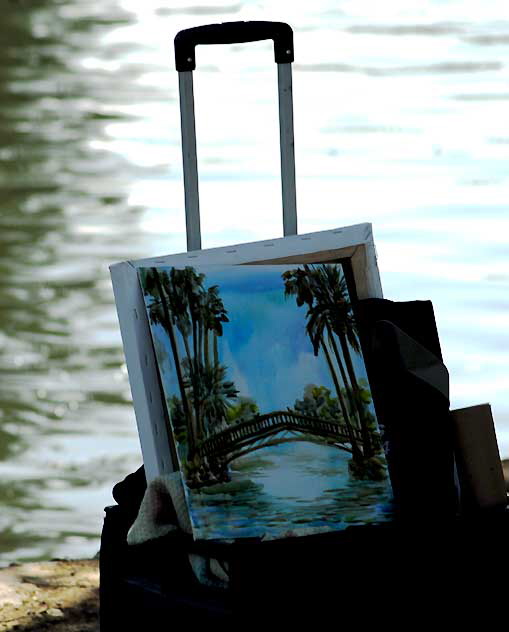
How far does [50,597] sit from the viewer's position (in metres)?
2.37

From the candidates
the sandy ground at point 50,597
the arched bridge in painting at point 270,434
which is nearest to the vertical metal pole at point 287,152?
the arched bridge in painting at point 270,434

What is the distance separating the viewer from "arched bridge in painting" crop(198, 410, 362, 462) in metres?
1.51

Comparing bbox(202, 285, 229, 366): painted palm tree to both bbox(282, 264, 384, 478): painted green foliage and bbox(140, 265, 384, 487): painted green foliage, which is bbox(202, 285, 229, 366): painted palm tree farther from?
bbox(282, 264, 384, 478): painted green foliage

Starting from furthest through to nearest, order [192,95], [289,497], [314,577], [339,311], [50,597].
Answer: [50,597] < [192,95] < [339,311] < [289,497] < [314,577]

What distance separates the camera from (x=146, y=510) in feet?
4.86

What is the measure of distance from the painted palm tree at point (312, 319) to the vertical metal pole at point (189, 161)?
22cm

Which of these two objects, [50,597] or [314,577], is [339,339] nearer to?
[314,577]

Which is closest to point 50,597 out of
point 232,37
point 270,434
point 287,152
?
point 270,434

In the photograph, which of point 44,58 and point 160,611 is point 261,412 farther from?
point 44,58

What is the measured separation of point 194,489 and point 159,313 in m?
0.25

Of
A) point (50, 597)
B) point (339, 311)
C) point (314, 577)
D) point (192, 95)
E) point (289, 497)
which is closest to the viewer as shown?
point (314, 577)

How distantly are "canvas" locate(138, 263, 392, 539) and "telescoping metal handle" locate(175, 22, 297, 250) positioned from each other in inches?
7.7

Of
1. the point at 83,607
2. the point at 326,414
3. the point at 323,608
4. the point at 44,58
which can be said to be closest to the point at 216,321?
the point at 326,414

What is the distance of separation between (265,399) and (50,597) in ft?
3.47
